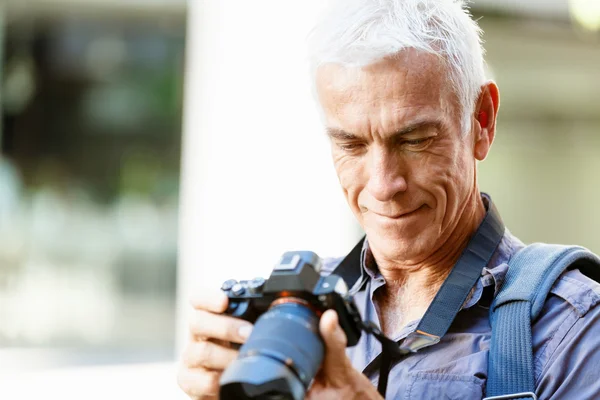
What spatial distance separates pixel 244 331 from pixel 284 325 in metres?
0.14

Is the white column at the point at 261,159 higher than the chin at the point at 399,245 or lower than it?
lower

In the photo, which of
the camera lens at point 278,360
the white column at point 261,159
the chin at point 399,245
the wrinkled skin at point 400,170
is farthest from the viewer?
the white column at point 261,159

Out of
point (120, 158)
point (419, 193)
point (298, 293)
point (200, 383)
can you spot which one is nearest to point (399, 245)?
point (419, 193)

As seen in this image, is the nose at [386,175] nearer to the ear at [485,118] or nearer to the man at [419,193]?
the man at [419,193]

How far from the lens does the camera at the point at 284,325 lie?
1.04 metres

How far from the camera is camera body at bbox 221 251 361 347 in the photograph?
3.94 ft

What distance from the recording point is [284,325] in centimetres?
112

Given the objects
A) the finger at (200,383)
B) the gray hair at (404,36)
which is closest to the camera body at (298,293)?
the finger at (200,383)

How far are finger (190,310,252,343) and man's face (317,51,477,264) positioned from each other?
13.0 inches

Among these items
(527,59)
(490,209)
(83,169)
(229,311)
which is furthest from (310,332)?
(527,59)

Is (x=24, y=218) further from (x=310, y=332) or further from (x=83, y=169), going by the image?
(x=310, y=332)

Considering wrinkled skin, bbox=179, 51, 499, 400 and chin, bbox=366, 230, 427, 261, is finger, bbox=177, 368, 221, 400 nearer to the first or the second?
wrinkled skin, bbox=179, 51, 499, 400

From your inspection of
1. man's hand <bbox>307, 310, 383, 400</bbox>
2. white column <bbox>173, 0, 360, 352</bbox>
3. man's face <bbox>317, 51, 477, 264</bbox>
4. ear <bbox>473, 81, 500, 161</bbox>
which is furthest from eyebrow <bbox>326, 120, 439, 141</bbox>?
white column <bbox>173, 0, 360, 352</bbox>

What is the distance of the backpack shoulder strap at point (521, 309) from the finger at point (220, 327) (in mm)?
378
